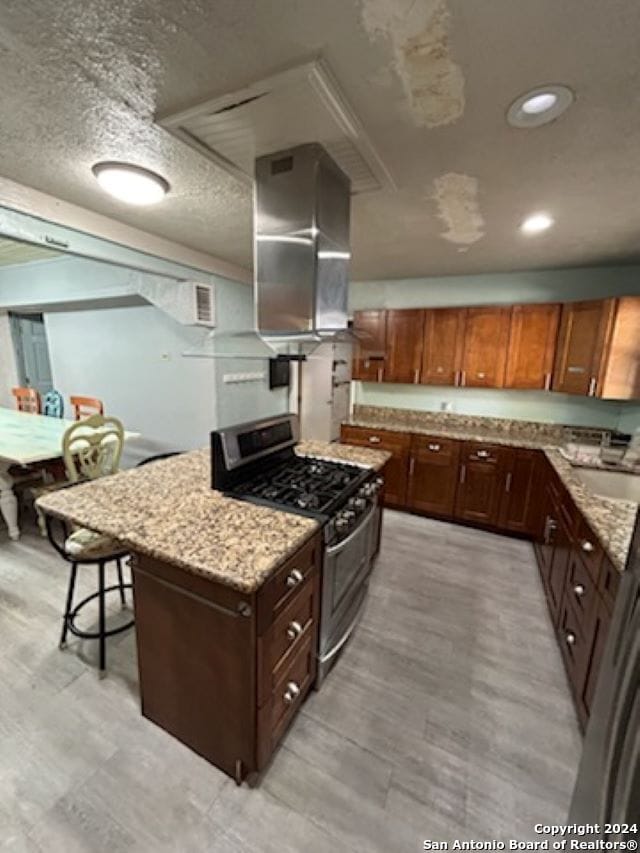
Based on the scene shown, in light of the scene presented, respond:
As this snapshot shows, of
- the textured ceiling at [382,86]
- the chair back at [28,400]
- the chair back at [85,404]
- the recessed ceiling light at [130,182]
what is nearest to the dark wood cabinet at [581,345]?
the textured ceiling at [382,86]

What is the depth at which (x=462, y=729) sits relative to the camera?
1.60 meters

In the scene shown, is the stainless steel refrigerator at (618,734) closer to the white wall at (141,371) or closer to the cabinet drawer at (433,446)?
the cabinet drawer at (433,446)

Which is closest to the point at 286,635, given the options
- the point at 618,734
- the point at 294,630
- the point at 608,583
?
the point at 294,630

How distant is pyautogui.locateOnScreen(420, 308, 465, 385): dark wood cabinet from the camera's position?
348cm

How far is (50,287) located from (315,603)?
4.86m

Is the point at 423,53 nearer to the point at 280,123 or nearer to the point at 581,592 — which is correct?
the point at 280,123

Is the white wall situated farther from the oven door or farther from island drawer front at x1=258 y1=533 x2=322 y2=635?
island drawer front at x1=258 y1=533 x2=322 y2=635

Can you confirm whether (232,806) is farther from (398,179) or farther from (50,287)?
(50,287)

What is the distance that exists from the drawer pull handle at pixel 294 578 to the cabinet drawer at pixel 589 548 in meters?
1.26

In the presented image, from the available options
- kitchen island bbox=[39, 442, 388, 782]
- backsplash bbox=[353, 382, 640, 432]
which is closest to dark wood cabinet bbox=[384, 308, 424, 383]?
backsplash bbox=[353, 382, 640, 432]

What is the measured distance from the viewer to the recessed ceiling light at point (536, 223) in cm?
213

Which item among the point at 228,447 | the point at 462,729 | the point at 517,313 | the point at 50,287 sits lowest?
the point at 462,729

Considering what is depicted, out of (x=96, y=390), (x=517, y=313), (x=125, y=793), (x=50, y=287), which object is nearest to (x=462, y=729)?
(x=125, y=793)

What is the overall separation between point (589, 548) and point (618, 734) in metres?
1.21
